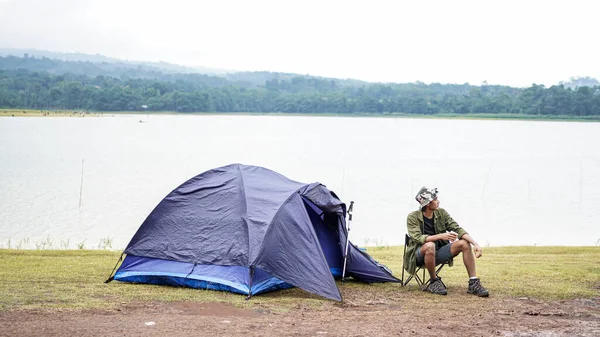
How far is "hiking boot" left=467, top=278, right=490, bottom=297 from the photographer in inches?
369

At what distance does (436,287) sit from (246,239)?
8.20 ft

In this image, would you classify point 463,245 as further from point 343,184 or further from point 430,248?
point 343,184

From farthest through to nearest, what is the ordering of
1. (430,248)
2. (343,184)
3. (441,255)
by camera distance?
1. (343,184)
2. (441,255)
3. (430,248)

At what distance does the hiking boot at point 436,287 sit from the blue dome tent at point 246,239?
0.89 m

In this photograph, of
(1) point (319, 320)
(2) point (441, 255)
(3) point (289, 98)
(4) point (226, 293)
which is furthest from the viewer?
(3) point (289, 98)

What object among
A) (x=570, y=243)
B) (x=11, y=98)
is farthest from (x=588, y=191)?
(x=11, y=98)

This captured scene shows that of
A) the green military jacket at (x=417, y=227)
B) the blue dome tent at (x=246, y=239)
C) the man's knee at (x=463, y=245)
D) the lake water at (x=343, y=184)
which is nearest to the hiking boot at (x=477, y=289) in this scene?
the man's knee at (x=463, y=245)

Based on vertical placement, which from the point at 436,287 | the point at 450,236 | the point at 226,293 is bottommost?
the point at 226,293

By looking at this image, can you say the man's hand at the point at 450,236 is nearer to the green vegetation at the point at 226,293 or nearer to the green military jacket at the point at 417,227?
the green military jacket at the point at 417,227

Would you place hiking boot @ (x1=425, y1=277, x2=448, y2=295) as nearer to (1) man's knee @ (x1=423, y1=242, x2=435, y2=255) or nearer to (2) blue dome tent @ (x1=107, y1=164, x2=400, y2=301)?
(1) man's knee @ (x1=423, y1=242, x2=435, y2=255)

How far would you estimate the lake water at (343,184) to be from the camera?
2197 centimetres

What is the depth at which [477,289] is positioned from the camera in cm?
942

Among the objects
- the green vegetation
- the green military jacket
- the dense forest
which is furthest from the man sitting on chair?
the dense forest

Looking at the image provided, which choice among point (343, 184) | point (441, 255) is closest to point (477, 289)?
point (441, 255)
